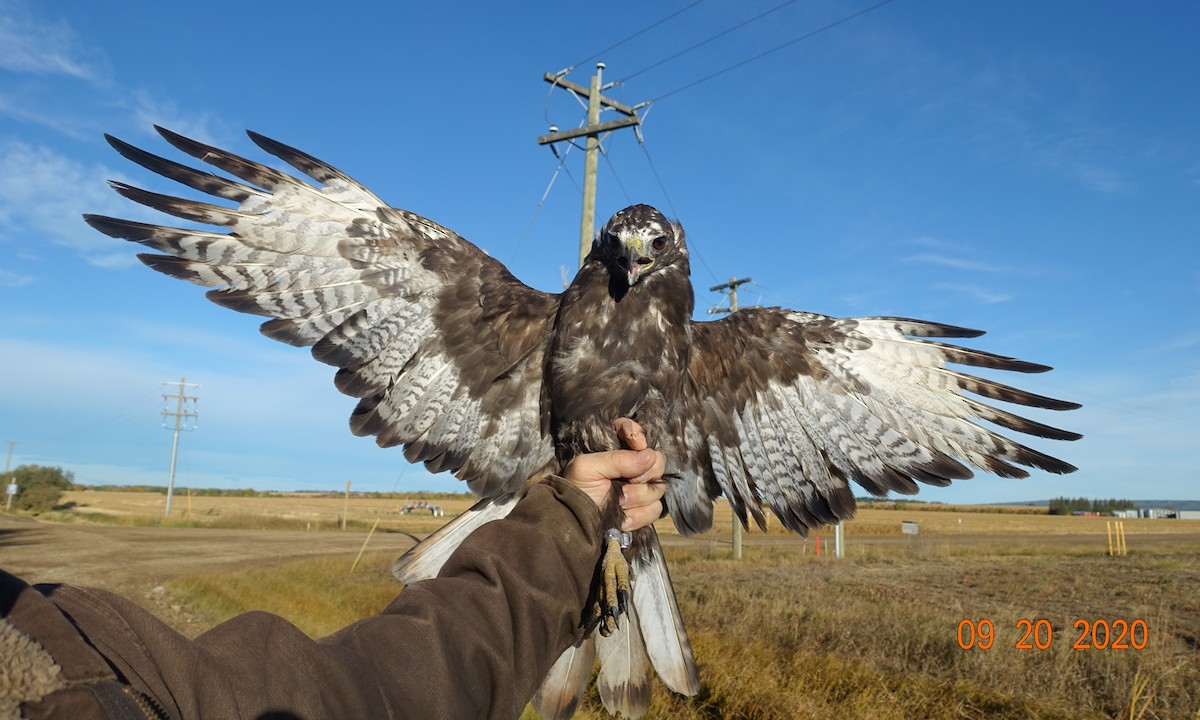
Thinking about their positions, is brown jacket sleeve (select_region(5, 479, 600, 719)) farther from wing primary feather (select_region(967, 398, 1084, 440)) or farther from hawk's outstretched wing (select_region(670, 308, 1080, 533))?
wing primary feather (select_region(967, 398, 1084, 440))

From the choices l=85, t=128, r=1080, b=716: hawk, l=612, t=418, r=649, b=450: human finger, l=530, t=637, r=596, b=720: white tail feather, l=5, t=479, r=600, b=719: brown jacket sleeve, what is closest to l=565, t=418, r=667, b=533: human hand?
l=612, t=418, r=649, b=450: human finger

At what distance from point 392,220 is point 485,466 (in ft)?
5.38

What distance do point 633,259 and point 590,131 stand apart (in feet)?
34.4

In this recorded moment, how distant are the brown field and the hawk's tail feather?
4.68 meters

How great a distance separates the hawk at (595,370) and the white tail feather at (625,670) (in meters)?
0.01

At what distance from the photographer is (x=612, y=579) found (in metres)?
3.48

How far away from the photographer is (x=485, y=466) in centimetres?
462

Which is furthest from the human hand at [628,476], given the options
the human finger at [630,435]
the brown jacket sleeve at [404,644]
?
the brown jacket sleeve at [404,644]

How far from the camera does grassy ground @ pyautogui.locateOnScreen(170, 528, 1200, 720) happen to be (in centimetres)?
798

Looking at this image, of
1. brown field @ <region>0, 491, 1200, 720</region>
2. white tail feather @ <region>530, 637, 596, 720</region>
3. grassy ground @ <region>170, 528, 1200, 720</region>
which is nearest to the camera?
white tail feather @ <region>530, 637, 596, 720</region>

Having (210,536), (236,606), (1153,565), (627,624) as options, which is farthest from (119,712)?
(210,536)

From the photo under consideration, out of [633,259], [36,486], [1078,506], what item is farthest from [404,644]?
[1078,506]

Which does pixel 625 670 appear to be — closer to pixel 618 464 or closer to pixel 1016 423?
pixel 618 464

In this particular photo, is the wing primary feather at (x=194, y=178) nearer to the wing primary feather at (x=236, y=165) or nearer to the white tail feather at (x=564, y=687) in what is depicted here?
the wing primary feather at (x=236, y=165)
